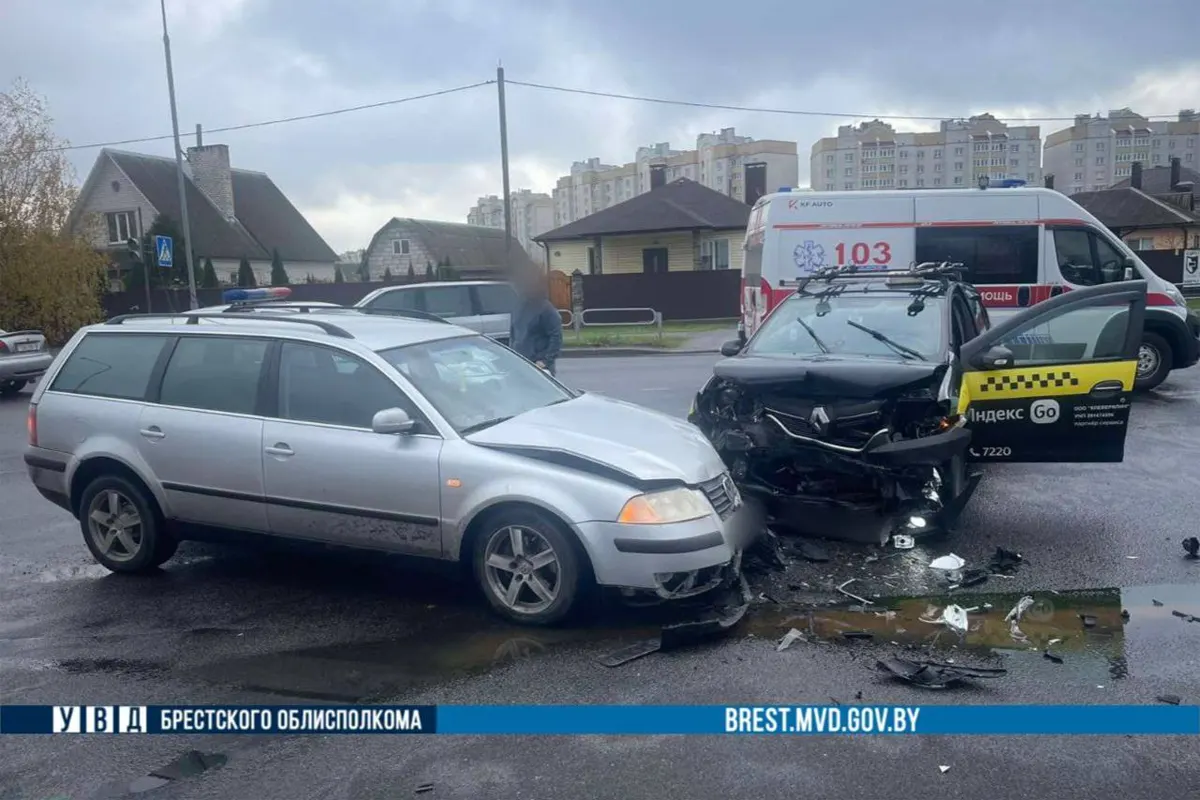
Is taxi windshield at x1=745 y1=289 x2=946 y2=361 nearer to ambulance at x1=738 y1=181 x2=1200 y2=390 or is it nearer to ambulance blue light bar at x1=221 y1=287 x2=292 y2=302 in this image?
ambulance blue light bar at x1=221 y1=287 x2=292 y2=302

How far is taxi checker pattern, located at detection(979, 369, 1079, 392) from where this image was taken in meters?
6.89

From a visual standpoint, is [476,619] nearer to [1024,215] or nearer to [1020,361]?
[1020,361]

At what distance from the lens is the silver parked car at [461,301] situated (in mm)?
17062

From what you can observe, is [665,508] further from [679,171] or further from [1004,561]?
[679,171]

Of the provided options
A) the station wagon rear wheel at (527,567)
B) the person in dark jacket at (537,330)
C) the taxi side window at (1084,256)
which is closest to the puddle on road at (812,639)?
the station wagon rear wheel at (527,567)

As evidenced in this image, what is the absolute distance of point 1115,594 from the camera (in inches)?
212

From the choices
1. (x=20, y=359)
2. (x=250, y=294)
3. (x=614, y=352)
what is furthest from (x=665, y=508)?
(x=614, y=352)

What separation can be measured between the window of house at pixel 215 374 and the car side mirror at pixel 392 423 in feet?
3.37

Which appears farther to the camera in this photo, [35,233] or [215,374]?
[35,233]

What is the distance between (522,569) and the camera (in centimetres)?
491

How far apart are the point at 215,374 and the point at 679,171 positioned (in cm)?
7704

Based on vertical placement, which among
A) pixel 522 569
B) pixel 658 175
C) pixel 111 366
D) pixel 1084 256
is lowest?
pixel 522 569

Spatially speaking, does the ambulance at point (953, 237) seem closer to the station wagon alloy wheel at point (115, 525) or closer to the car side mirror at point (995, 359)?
the car side mirror at point (995, 359)

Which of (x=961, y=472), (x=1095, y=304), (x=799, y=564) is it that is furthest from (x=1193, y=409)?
(x=799, y=564)
